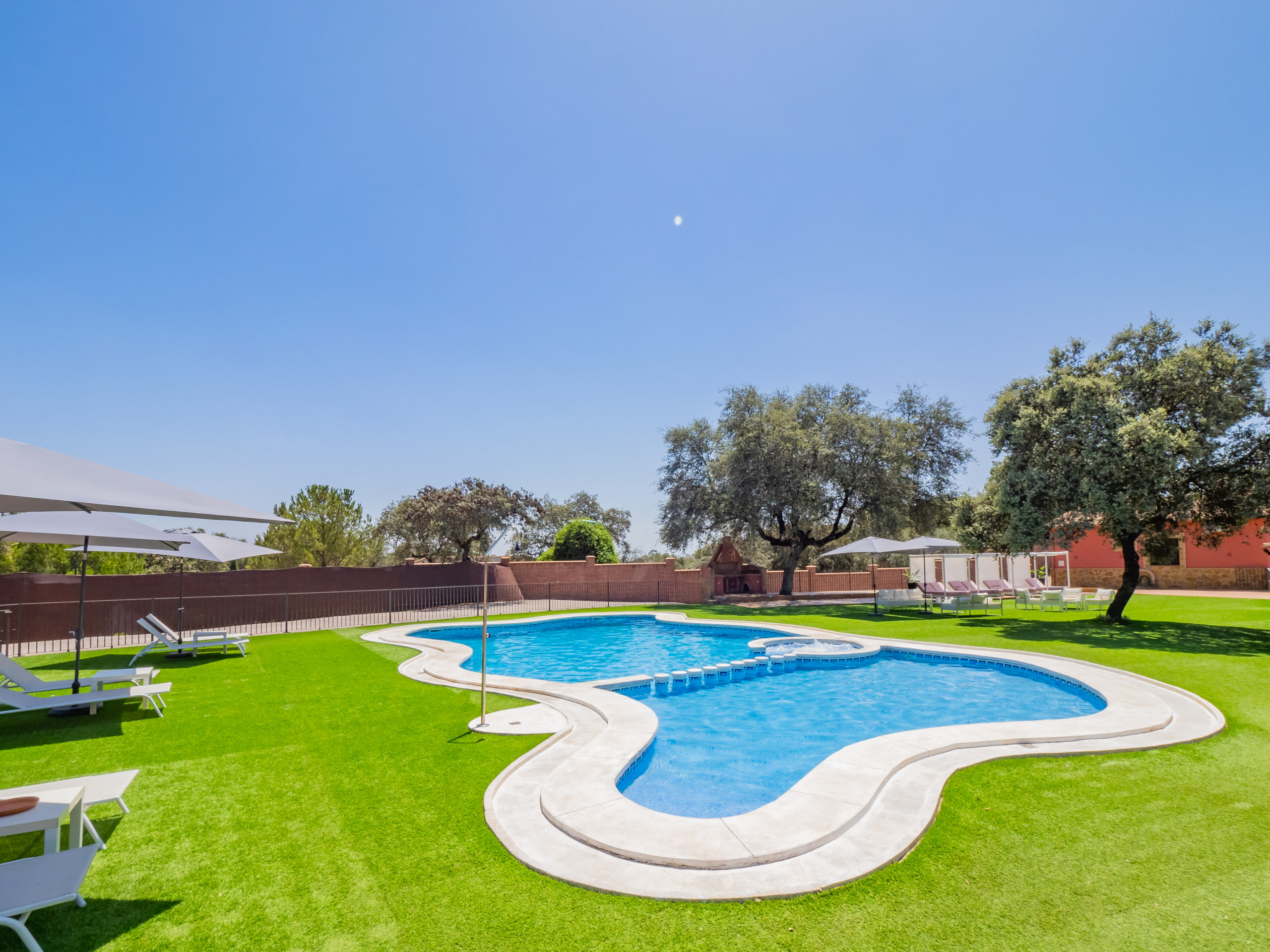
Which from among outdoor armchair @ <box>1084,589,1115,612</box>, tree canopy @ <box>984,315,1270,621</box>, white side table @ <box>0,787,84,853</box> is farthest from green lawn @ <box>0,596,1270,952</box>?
outdoor armchair @ <box>1084,589,1115,612</box>

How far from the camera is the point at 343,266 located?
17703 mm

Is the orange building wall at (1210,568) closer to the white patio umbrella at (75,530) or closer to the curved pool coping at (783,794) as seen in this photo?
the curved pool coping at (783,794)

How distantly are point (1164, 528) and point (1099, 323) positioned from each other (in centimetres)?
620

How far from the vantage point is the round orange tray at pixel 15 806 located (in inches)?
136

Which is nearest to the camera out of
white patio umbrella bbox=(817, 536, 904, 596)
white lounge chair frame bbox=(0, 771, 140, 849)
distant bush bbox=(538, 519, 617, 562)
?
white lounge chair frame bbox=(0, 771, 140, 849)

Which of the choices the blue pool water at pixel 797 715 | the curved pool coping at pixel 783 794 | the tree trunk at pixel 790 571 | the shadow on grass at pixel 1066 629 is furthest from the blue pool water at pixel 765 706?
the tree trunk at pixel 790 571

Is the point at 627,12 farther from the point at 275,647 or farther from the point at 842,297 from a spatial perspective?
the point at 275,647

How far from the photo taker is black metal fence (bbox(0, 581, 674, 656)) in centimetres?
1650

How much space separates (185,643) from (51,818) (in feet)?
38.6

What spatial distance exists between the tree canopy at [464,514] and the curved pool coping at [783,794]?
67.5 ft

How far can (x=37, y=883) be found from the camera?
9.95 ft

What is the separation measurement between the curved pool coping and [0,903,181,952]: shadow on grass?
2121 mm

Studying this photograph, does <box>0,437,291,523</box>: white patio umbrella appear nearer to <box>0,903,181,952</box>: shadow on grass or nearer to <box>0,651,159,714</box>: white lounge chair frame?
<box>0,903,181,952</box>: shadow on grass

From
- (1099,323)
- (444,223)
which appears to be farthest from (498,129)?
(1099,323)
